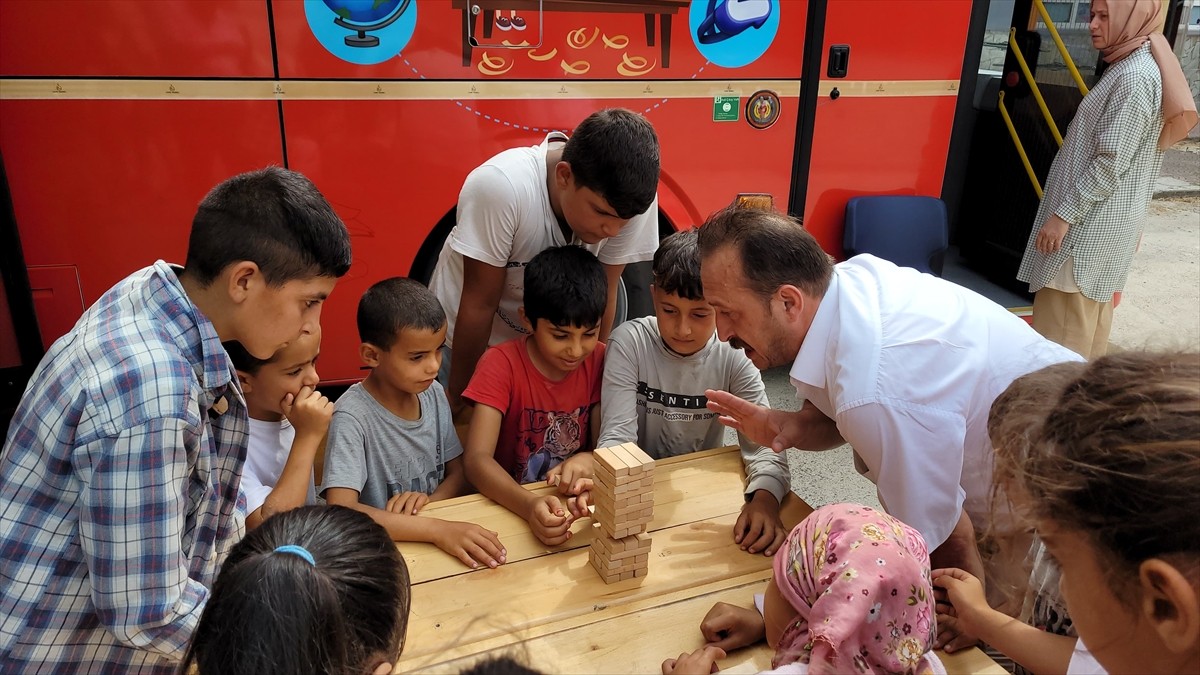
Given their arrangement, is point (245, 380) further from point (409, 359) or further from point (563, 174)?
point (563, 174)

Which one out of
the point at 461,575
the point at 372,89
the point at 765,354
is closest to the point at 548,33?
the point at 372,89

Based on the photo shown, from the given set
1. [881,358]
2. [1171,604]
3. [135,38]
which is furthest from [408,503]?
[135,38]

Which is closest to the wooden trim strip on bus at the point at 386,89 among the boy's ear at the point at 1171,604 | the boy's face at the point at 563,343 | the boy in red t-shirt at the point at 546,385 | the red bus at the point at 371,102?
the red bus at the point at 371,102

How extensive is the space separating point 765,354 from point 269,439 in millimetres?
1381

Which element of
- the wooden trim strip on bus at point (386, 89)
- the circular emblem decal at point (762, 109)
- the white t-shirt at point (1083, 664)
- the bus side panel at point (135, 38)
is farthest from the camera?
the circular emblem decal at point (762, 109)

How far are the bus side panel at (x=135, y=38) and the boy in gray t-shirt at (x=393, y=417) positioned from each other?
4.55 feet

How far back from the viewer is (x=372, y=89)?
3152mm

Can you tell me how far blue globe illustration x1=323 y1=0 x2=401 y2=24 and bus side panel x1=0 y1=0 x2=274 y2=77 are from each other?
11.2 inches

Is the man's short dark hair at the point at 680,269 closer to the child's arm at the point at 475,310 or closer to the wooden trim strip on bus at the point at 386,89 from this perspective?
the child's arm at the point at 475,310

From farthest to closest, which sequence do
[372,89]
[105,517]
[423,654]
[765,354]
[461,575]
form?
[372,89] < [765,354] < [461,575] < [423,654] < [105,517]

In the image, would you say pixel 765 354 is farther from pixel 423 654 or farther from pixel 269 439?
pixel 269 439

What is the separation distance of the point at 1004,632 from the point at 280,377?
5.93 ft

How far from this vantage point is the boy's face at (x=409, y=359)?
7.18 ft

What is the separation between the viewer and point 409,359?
2209 mm
